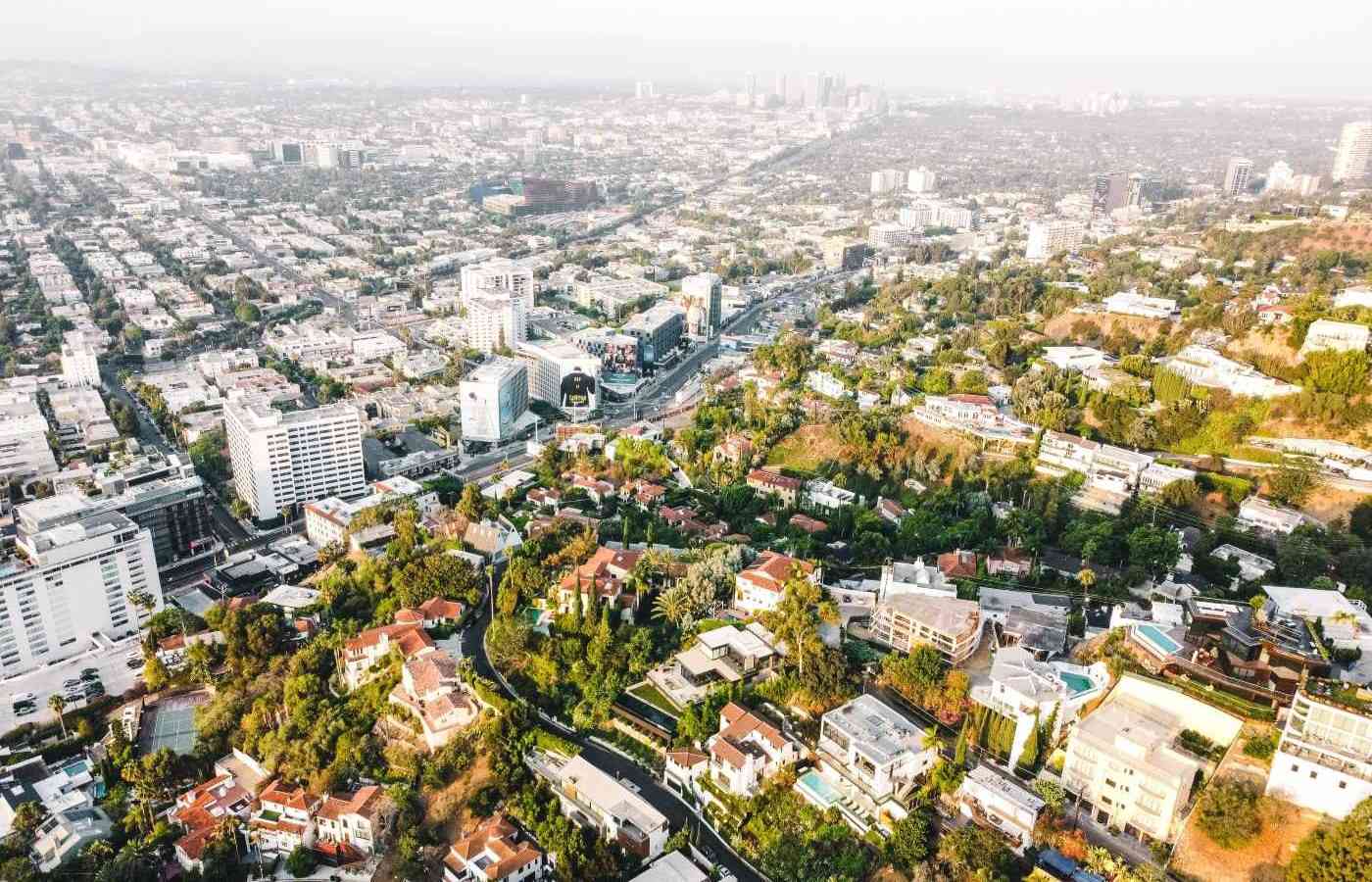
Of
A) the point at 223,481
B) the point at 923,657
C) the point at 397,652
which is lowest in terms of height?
the point at 223,481

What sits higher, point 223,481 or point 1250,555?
point 1250,555

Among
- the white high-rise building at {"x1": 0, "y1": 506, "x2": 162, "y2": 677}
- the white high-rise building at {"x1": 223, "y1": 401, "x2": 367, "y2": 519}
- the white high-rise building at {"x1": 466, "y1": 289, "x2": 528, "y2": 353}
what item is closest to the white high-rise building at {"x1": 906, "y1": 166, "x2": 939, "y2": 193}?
the white high-rise building at {"x1": 466, "y1": 289, "x2": 528, "y2": 353}

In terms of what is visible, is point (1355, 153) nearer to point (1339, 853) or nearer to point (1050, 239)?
point (1050, 239)

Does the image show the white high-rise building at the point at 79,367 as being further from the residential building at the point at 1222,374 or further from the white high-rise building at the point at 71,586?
the residential building at the point at 1222,374

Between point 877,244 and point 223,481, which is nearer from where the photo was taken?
point 223,481

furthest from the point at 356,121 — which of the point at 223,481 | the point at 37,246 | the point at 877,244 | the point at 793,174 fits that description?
the point at 223,481

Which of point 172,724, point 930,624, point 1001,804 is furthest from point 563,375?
point 1001,804

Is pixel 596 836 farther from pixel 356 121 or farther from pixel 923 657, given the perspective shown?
pixel 356 121
